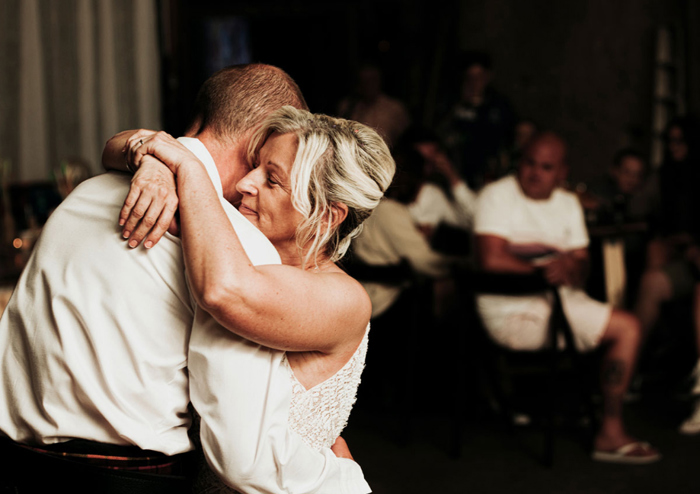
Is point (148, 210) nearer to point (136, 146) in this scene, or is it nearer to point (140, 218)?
point (140, 218)

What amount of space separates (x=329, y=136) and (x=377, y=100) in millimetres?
5039

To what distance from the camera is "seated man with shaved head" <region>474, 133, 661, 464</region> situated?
344cm

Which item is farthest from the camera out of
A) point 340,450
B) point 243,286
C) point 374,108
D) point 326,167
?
point 374,108

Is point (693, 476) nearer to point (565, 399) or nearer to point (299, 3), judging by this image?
point (565, 399)

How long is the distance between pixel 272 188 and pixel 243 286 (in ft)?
1.04

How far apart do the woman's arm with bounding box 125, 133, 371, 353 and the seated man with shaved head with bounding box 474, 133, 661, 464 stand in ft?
7.75

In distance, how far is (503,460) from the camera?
343cm

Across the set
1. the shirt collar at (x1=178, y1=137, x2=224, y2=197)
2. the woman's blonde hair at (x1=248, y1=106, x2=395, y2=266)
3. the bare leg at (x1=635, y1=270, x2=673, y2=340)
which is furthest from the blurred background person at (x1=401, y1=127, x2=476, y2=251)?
the shirt collar at (x1=178, y1=137, x2=224, y2=197)

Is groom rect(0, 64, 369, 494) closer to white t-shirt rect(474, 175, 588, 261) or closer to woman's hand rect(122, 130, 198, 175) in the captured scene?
woman's hand rect(122, 130, 198, 175)

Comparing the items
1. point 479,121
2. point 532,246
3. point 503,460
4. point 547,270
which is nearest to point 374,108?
point 479,121

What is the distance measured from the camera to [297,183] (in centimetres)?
125

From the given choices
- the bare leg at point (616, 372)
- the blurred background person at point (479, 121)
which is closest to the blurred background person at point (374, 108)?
the blurred background person at point (479, 121)

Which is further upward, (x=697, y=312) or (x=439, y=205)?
(x=439, y=205)

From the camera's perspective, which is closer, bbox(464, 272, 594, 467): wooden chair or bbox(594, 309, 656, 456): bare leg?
bbox(464, 272, 594, 467): wooden chair
